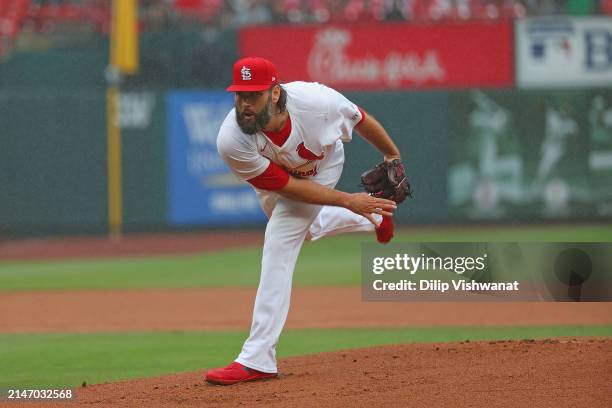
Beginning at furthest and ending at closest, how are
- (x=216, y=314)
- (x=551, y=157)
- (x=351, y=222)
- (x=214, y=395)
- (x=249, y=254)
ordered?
1. (x=551, y=157)
2. (x=249, y=254)
3. (x=216, y=314)
4. (x=351, y=222)
5. (x=214, y=395)

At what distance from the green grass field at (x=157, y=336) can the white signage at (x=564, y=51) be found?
19.6 ft

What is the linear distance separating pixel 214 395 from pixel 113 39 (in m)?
12.6

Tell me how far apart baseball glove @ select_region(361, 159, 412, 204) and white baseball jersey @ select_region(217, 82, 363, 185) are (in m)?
0.43

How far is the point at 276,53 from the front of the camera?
18047 mm

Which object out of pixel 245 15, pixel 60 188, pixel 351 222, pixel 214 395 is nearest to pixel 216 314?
pixel 351 222

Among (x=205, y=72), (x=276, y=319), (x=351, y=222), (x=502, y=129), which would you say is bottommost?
(x=276, y=319)

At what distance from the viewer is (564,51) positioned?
18.0 meters

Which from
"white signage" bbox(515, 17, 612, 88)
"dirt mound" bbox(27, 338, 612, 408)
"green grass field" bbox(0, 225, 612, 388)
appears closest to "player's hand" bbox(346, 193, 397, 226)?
"dirt mound" bbox(27, 338, 612, 408)

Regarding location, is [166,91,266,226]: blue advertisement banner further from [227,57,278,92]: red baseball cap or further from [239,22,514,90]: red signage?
[227,57,278,92]: red baseball cap

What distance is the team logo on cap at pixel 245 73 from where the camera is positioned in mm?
5426

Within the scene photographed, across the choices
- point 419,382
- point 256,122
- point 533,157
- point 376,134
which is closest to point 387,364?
point 419,382

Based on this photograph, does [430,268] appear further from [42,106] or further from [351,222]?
[42,106]

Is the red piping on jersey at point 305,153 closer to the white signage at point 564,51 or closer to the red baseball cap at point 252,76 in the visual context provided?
the red baseball cap at point 252,76

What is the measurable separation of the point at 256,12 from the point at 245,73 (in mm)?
13116
